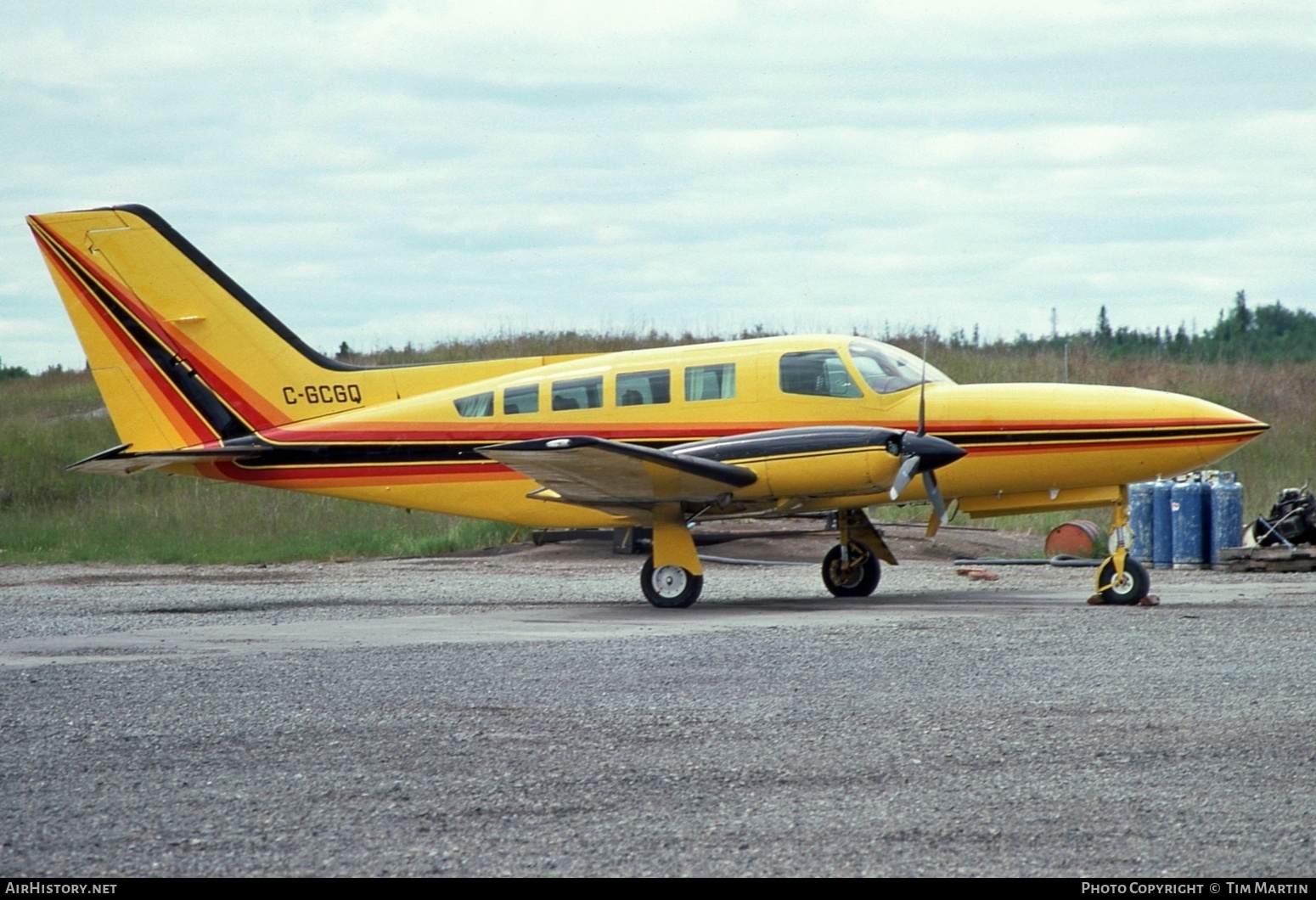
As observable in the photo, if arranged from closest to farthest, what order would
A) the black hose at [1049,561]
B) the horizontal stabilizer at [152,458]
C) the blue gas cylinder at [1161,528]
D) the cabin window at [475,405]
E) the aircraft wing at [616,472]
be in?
1. the aircraft wing at [616,472]
2. the cabin window at [475,405]
3. the horizontal stabilizer at [152,458]
4. the black hose at [1049,561]
5. the blue gas cylinder at [1161,528]

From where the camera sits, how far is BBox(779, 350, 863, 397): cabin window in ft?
48.4

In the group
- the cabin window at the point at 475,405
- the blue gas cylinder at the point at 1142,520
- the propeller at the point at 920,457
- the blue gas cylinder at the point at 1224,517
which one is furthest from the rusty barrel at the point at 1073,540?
the cabin window at the point at 475,405

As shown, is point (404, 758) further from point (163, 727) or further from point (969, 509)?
point (969, 509)

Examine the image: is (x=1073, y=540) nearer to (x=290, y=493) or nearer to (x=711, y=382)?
(x=711, y=382)

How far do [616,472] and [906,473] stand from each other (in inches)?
110

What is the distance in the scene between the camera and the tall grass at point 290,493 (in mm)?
26469

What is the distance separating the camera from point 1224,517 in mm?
20250

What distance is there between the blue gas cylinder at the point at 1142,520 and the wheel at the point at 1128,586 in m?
7.86

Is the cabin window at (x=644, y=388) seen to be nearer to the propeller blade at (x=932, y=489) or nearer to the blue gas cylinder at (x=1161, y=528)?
the propeller blade at (x=932, y=489)

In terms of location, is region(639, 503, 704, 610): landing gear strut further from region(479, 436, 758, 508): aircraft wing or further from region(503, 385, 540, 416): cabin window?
region(503, 385, 540, 416): cabin window

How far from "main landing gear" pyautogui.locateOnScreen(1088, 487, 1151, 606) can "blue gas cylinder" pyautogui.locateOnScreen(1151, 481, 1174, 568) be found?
740 cm

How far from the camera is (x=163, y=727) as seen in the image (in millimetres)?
7277

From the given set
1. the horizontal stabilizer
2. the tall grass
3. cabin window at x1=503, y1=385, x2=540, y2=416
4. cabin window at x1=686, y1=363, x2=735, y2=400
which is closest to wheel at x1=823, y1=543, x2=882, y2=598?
cabin window at x1=686, y1=363, x2=735, y2=400

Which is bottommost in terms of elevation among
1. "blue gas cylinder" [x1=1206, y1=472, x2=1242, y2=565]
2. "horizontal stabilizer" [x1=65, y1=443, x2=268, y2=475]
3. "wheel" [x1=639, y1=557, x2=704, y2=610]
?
"wheel" [x1=639, y1=557, x2=704, y2=610]
